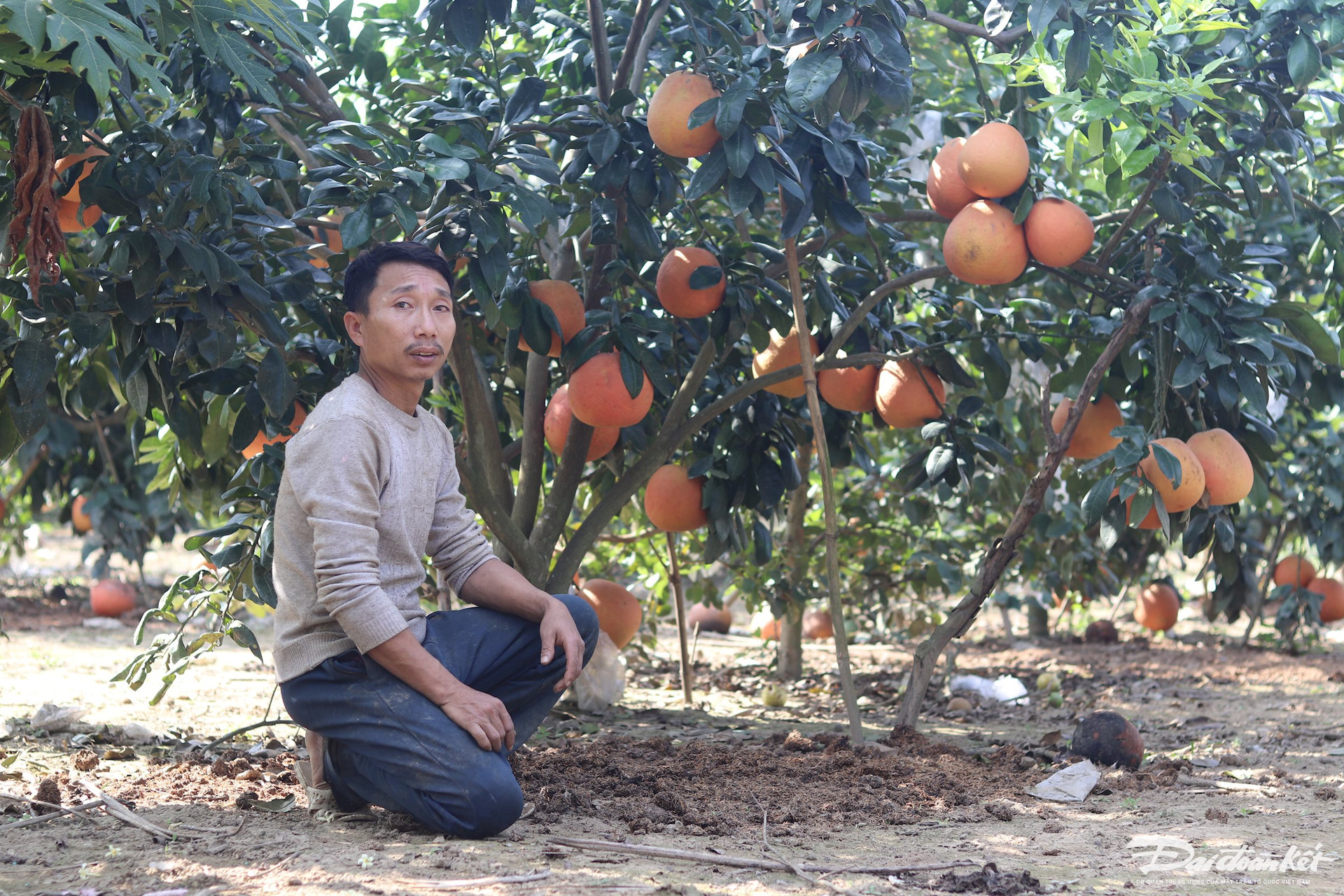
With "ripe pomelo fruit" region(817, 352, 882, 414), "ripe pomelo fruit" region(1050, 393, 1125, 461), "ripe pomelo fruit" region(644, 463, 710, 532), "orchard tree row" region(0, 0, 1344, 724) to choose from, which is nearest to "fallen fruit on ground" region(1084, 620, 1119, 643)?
"orchard tree row" region(0, 0, 1344, 724)

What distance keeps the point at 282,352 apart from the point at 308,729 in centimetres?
80

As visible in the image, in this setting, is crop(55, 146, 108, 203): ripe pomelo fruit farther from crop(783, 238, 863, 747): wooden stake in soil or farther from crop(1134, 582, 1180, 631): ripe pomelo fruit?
crop(1134, 582, 1180, 631): ripe pomelo fruit

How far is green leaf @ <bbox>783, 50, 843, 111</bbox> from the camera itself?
7.52ft

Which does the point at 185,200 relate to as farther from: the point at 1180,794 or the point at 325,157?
the point at 1180,794

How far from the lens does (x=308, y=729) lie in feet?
7.11

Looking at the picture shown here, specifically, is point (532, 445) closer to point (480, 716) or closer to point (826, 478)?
point (826, 478)

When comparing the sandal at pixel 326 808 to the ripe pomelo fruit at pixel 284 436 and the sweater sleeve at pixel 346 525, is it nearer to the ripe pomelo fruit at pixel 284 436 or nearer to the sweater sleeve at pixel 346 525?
the sweater sleeve at pixel 346 525

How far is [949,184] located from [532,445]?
4.23 ft

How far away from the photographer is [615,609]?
3.56 m

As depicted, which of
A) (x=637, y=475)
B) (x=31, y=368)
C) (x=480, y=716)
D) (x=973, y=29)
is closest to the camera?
(x=480, y=716)

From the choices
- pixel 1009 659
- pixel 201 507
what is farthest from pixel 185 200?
pixel 1009 659

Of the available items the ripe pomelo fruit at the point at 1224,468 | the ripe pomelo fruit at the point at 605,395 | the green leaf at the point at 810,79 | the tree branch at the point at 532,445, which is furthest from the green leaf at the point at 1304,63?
the tree branch at the point at 532,445

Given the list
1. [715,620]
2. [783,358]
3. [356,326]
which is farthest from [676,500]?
[715,620]

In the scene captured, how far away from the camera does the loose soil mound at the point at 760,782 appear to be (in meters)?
2.28
